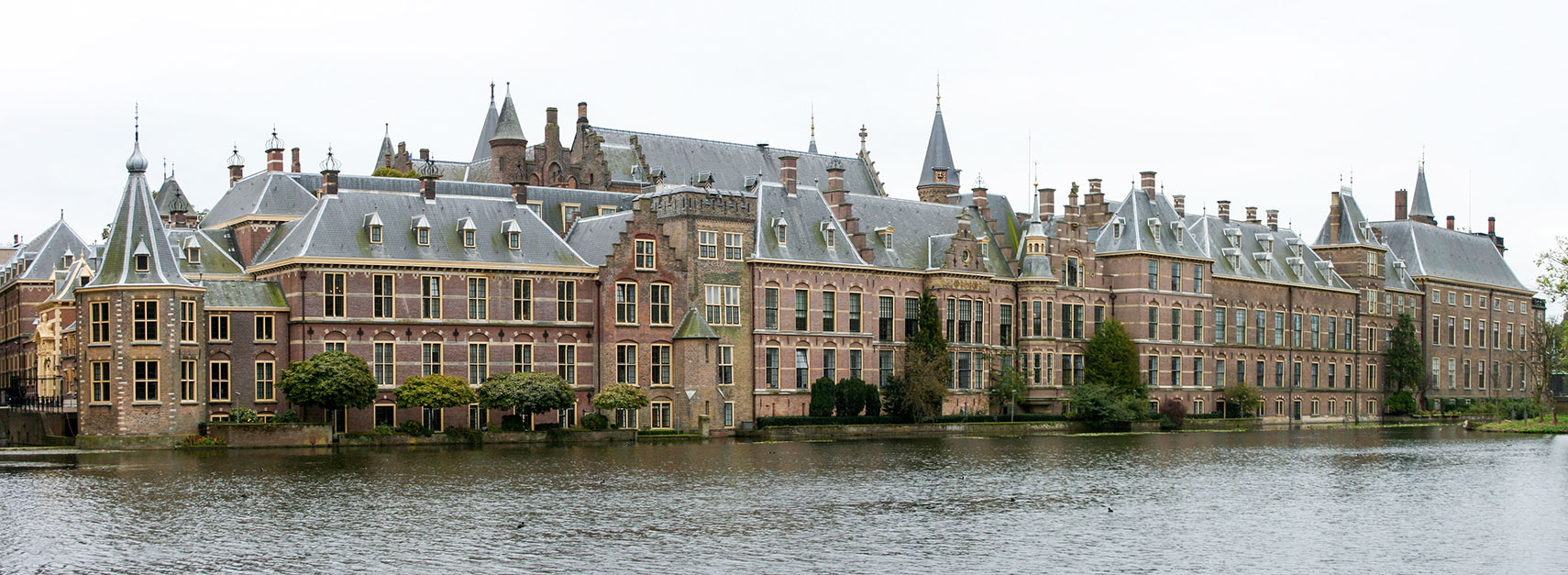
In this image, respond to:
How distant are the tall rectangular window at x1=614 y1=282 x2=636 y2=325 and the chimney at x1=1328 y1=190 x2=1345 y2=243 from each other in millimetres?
57489

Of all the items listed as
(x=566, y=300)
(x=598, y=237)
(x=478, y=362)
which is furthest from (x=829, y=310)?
(x=478, y=362)

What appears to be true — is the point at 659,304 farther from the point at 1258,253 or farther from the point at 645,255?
the point at 1258,253

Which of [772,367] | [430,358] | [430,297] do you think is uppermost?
[430,297]

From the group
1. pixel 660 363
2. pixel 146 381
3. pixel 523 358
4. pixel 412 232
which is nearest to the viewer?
pixel 146 381

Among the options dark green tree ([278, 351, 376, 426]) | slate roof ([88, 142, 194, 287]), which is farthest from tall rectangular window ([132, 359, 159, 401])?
dark green tree ([278, 351, 376, 426])

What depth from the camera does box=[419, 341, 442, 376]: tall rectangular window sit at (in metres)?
75.4

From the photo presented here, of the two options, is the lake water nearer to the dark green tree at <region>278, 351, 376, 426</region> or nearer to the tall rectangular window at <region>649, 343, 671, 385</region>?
the dark green tree at <region>278, 351, 376, 426</region>

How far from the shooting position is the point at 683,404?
266ft

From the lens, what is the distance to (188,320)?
69250 millimetres

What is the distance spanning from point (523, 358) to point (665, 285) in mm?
7433

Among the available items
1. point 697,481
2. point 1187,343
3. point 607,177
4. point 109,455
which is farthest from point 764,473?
point 1187,343

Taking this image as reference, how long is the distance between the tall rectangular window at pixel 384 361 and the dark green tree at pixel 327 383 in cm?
301

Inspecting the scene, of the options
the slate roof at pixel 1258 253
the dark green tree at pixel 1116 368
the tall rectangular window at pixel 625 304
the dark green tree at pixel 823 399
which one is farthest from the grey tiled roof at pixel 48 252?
the slate roof at pixel 1258 253

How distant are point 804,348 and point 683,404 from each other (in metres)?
9.10
